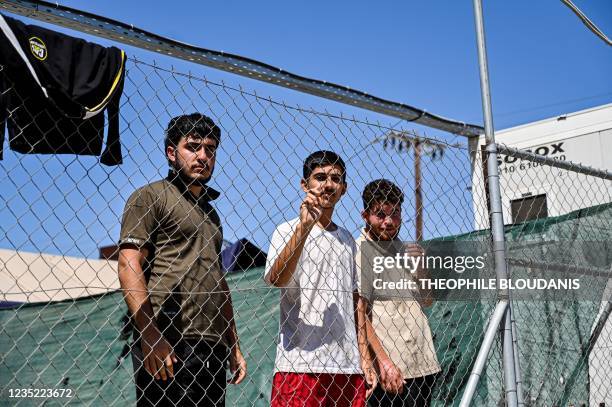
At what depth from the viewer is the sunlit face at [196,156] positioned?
292 centimetres

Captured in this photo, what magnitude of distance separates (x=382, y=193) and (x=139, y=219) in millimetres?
1330

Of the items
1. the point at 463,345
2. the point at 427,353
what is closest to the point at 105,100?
the point at 427,353

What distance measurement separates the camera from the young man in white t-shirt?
310 centimetres

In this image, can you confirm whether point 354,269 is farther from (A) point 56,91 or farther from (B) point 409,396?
(A) point 56,91

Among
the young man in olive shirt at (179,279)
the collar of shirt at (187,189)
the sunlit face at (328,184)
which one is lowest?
the young man in olive shirt at (179,279)

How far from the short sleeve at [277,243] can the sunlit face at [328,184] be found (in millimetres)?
212

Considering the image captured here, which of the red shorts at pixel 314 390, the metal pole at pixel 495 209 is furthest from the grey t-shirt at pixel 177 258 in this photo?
the metal pole at pixel 495 209

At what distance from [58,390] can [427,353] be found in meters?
2.95

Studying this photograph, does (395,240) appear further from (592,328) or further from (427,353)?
(592,328)

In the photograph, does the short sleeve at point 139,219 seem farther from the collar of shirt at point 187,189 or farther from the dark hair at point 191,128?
the dark hair at point 191,128

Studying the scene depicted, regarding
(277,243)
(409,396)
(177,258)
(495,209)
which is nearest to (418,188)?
(495,209)

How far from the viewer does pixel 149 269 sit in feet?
9.21

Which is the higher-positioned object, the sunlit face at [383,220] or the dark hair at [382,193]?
the dark hair at [382,193]

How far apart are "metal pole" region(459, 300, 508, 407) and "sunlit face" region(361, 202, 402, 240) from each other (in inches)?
25.3
